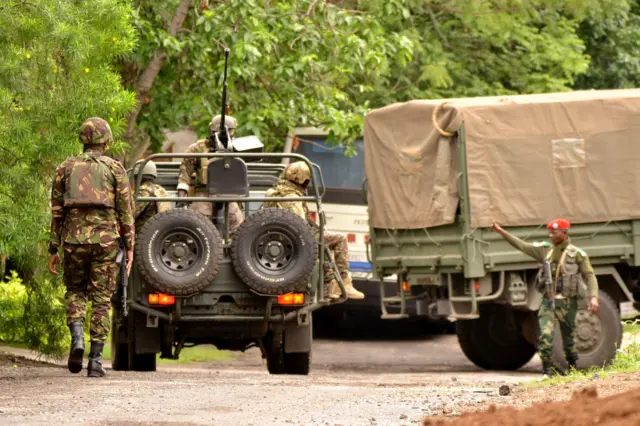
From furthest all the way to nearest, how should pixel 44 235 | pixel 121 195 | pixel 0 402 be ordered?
pixel 44 235 → pixel 121 195 → pixel 0 402

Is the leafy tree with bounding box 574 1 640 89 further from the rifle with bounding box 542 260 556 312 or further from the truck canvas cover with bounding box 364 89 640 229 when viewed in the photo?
the rifle with bounding box 542 260 556 312

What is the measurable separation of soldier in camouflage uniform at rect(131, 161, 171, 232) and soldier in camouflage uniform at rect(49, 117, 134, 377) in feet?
3.79

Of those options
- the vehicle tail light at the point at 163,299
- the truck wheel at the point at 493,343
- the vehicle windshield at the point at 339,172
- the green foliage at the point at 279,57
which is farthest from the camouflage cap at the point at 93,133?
the vehicle windshield at the point at 339,172

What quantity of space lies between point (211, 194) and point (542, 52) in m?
13.2

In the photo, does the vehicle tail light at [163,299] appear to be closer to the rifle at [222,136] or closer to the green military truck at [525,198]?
the rifle at [222,136]

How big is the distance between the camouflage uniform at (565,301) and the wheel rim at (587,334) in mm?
1198

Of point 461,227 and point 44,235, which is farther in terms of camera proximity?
point 461,227

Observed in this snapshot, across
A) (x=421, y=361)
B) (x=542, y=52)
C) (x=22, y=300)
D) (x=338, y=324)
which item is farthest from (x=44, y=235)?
(x=542, y=52)

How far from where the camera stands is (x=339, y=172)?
22.1m

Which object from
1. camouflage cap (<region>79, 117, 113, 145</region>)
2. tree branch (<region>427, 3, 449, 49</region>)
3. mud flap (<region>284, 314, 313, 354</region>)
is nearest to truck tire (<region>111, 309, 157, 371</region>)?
mud flap (<region>284, 314, 313, 354</region>)

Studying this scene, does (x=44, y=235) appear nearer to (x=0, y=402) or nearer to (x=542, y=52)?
(x=0, y=402)

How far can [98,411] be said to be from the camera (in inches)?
352

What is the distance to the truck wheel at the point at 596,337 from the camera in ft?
51.9

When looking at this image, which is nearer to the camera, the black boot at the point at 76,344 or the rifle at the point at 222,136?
the black boot at the point at 76,344
